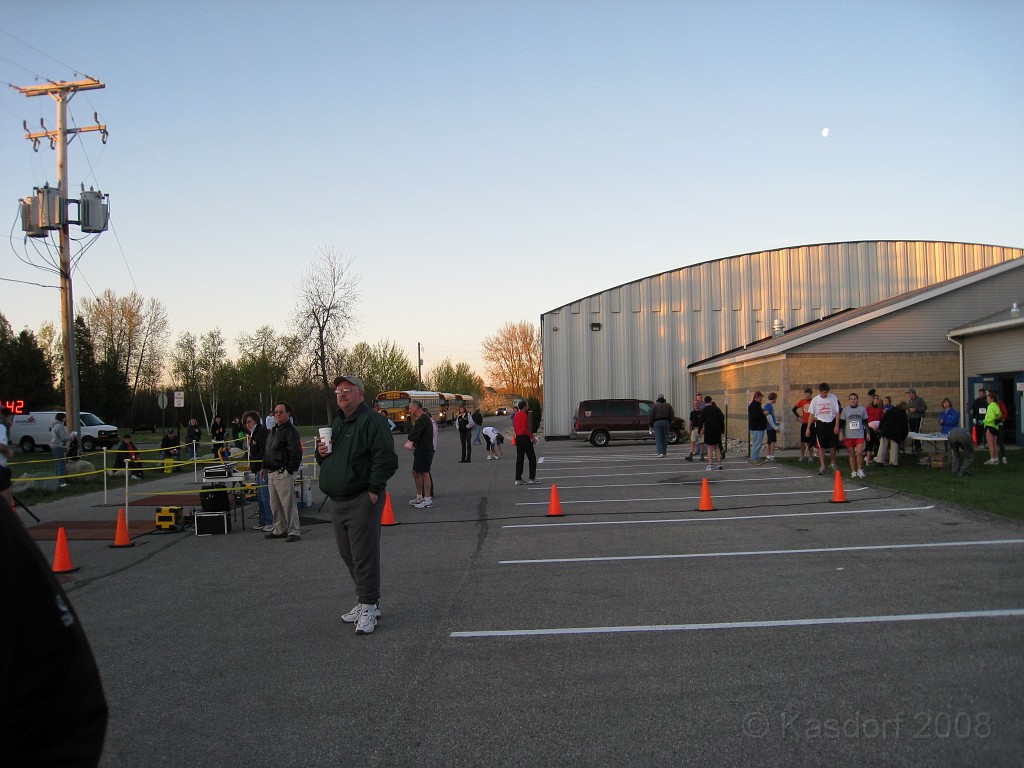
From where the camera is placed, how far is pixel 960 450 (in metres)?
15.5

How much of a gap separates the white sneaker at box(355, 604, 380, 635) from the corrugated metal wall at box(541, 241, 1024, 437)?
32215 mm

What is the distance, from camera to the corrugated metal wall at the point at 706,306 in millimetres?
37906

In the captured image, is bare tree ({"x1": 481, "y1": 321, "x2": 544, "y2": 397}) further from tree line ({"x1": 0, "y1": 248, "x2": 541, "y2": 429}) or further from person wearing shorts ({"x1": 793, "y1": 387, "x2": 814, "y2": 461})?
person wearing shorts ({"x1": 793, "y1": 387, "x2": 814, "y2": 461})

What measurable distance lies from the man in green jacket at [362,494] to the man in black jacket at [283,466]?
16.2ft

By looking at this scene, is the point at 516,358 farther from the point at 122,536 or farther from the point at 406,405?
the point at 122,536

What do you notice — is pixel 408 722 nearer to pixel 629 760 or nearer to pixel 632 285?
pixel 629 760

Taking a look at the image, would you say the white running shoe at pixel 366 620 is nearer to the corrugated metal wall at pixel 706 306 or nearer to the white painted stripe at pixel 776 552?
the white painted stripe at pixel 776 552

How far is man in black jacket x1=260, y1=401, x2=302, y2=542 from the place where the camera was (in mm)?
11227

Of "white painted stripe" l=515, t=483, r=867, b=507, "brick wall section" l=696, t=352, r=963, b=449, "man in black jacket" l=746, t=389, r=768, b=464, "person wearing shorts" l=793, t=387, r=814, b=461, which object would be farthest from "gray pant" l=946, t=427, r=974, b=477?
"brick wall section" l=696, t=352, r=963, b=449

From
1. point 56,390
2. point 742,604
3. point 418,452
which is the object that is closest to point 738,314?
point 418,452

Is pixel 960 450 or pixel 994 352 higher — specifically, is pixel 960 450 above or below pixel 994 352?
below

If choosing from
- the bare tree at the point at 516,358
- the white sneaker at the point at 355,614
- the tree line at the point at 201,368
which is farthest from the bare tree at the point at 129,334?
the white sneaker at the point at 355,614

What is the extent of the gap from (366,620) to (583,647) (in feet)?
5.85

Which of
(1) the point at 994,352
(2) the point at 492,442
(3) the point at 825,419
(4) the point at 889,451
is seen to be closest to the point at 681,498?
(3) the point at 825,419
